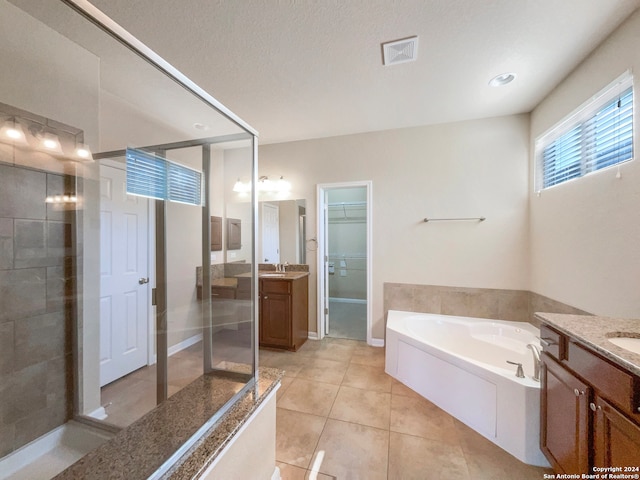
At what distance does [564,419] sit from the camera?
124cm

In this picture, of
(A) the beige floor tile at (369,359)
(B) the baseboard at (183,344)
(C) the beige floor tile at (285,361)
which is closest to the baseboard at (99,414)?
(B) the baseboard at (183,344)

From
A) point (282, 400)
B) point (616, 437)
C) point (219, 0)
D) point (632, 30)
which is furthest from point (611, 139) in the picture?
point (282, 400)

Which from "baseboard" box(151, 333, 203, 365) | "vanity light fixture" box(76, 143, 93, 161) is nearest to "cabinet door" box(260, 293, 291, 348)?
"baseboard" box(151, 333, 203, 365)

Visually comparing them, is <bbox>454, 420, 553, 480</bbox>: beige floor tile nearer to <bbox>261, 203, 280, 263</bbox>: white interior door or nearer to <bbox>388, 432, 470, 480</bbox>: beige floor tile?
<bbox>388, 432, 470, 480</bbox>: beige floor tile

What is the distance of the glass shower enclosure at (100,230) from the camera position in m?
1.31

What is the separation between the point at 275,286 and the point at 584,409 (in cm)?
257

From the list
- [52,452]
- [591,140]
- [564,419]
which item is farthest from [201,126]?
[591,140]

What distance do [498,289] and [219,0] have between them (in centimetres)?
342

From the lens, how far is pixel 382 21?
1.52 metres

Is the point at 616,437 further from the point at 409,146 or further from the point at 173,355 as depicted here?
the point at 409,146

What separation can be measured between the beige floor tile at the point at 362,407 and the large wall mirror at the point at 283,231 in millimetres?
1716

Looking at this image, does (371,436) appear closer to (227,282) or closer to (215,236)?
(227,282)

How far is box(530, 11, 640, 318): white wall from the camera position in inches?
59.2

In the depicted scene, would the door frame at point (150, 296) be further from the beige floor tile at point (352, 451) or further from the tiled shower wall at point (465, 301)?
the tiled shower wall at point (465, 301)
